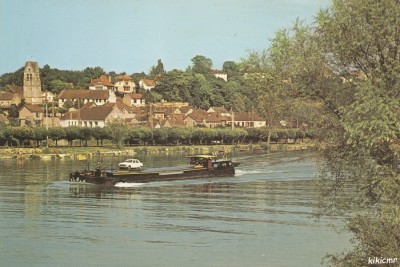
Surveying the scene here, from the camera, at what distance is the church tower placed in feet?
462

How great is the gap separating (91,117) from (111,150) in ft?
102

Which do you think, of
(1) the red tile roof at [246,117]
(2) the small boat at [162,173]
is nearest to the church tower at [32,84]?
(1) the red tile roof at [246,117]

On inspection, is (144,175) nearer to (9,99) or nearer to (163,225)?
(163,225)

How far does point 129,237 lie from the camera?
27.9 m

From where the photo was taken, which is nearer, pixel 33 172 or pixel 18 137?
pixel 33 172

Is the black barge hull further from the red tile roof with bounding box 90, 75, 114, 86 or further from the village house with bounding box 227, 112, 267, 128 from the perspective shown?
the red tile roof with bounding box 90, 75, 114, 86

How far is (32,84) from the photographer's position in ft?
464

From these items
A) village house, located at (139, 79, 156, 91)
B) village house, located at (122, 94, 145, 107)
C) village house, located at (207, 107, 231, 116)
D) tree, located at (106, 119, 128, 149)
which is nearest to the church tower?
village house, located at (122, 94, 145, 107)

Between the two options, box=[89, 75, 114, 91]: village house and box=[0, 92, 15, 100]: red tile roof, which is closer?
box=[0, 92, 15, 100]: red tile roof

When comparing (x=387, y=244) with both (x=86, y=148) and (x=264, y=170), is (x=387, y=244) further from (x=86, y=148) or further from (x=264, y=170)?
(x=86, y=148)

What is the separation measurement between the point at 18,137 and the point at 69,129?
779cm

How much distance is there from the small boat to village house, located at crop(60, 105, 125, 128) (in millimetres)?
57982

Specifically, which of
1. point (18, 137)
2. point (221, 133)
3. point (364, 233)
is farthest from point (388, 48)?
point (221, 133)

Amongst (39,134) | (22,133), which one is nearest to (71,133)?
(39,134)
